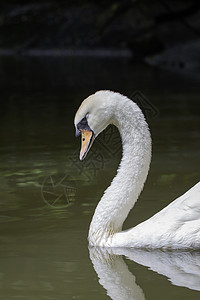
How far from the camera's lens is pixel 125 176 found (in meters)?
5.37

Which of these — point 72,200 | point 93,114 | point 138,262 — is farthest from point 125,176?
point 72,200

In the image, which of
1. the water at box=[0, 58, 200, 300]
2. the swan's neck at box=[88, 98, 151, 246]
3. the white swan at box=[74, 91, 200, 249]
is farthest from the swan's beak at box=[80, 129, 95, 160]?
the water at box=[0, 58, 200, 300]

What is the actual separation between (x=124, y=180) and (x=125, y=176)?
0.03 m

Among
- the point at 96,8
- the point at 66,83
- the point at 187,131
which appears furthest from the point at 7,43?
the point at 187,131

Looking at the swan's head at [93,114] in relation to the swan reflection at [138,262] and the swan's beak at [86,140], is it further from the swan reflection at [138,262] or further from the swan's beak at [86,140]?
the swan reflection at [138,262]

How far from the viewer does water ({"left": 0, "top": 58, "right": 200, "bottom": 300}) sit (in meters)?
4.52

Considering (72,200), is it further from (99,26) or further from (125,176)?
(99,26)

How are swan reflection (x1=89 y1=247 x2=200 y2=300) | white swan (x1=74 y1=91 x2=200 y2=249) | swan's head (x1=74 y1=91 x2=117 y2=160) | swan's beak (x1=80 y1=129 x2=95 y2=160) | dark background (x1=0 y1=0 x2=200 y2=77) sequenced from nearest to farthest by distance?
swan reflection (x1=89 y1=247 x2=200 y2=300) < white swan (x1=74 y1=91 x2=200 y2=249) < swan's head (x1=74 y1=91 x2=117 y2=160) < swan's beak (x1=80 y1=129 x2=95 y2=160) < dark background (x1=0 y1=0 x2=200 y2=77)

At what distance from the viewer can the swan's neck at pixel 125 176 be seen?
5.29m

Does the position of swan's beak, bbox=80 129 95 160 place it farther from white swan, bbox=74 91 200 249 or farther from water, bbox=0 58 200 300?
water, bbox=0 58 200 300

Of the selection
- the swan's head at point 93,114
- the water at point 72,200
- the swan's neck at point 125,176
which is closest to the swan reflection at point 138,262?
the water at point 72,200

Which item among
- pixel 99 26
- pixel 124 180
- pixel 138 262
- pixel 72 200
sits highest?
pixel 124 180

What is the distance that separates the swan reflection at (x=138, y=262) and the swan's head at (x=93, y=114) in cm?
76

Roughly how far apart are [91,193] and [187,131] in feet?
12.0
